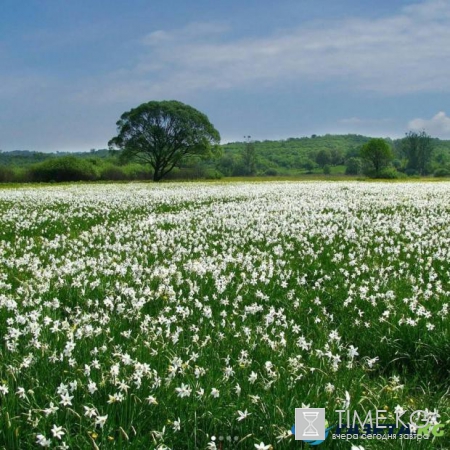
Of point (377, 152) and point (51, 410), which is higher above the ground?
point (377, 152)

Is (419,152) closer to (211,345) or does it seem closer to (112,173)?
(112,173)

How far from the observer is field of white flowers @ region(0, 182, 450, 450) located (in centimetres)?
306

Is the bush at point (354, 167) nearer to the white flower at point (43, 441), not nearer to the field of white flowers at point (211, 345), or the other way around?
the field of white flowers at point (211, 345)

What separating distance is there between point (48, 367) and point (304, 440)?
7.05 ft

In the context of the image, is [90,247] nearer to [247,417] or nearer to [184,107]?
[247,417]

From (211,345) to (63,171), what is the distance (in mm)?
83333

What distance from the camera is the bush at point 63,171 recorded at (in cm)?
8100

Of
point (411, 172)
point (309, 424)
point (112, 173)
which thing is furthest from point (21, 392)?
point (411, 172)

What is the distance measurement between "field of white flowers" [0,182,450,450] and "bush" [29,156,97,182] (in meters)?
75.9

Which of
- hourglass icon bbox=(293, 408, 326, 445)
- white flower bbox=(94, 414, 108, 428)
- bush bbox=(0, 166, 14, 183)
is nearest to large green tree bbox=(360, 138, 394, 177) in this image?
bush bbox=(0, 166, 14, 183)

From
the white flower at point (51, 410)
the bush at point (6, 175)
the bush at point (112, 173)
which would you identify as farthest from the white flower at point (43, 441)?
the bush at point (112, 173)

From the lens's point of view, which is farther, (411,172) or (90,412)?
(411,172)

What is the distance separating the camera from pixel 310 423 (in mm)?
3064

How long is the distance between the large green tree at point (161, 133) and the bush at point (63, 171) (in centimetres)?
908
